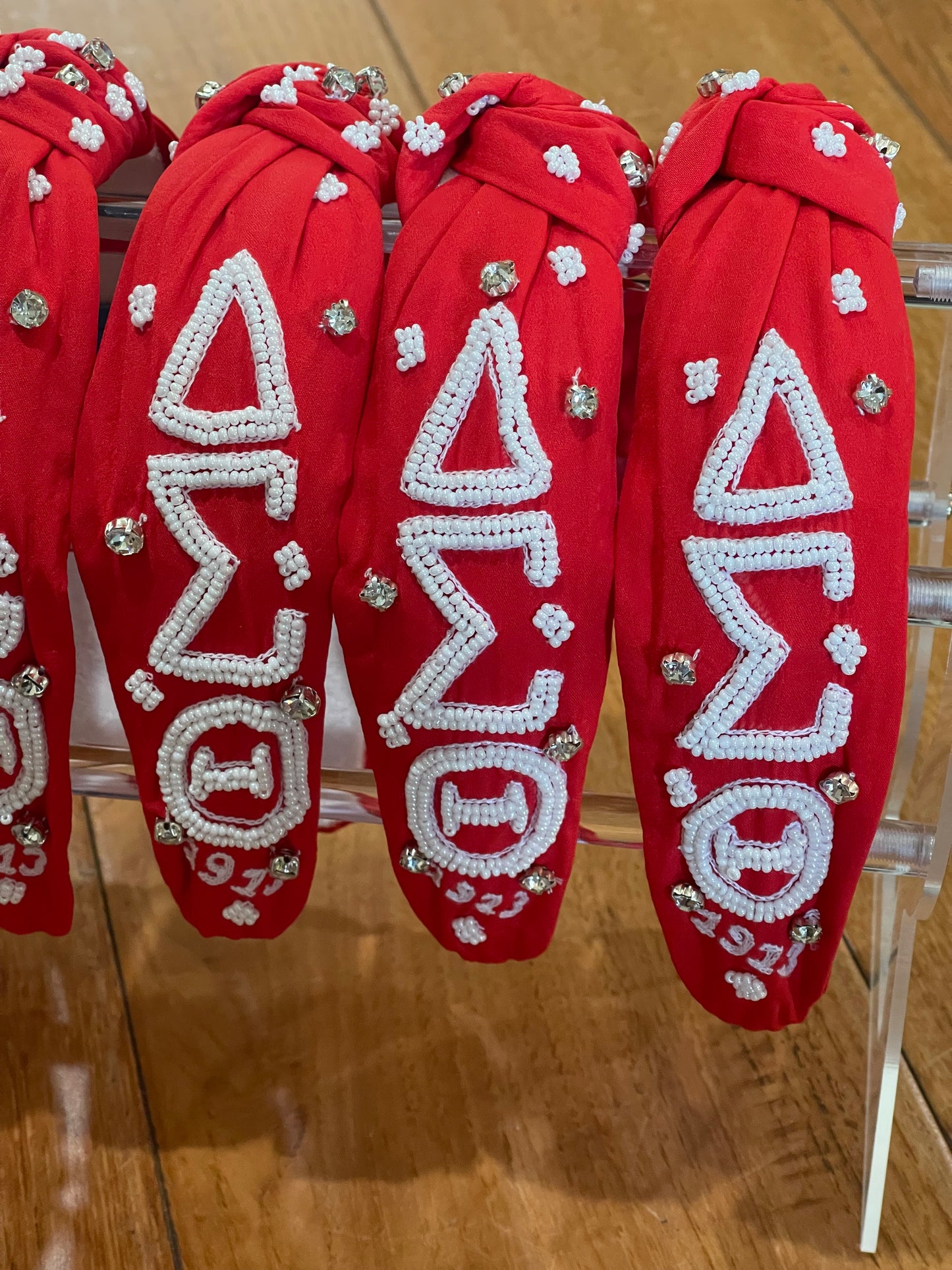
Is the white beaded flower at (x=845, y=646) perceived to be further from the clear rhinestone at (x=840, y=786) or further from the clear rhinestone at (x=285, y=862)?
the clear rhinestone at (x=285, y=862)

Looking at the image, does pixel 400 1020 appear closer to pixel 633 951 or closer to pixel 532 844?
pixel 633 951

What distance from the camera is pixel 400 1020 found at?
79 cm

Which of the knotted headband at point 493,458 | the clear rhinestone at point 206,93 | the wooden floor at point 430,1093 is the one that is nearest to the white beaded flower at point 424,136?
the knotted headband at point 493,458

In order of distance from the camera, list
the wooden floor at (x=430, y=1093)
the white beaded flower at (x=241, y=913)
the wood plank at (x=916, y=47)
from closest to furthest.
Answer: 1. the white beaded flower at (x=241, y=913)
2. the wooden floor at (x=430, y=1093)
3. the wood plank at (x=916, y=47)

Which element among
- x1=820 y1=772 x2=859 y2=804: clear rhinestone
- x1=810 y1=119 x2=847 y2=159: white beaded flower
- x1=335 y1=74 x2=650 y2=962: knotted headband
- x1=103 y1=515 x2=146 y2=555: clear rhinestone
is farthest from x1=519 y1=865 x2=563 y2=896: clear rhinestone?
x1=810 y1=119 x2=847 y2=159: white beaded flower

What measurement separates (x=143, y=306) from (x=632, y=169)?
0.22 metres

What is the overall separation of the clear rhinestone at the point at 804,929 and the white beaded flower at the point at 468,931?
0.15 metres

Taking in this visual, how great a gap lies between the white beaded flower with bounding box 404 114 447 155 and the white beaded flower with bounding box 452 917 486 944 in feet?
1.18

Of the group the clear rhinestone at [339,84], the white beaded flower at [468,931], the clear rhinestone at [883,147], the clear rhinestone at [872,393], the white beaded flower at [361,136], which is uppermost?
the clear rhinestone at [339,84]

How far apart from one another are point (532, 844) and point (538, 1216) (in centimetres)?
30

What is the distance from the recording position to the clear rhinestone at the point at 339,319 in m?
0.48

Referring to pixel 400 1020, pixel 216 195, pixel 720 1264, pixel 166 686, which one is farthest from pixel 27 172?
pixel 720 1264

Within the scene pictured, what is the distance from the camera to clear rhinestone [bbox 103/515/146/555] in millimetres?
483

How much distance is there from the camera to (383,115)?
20.9 inches
